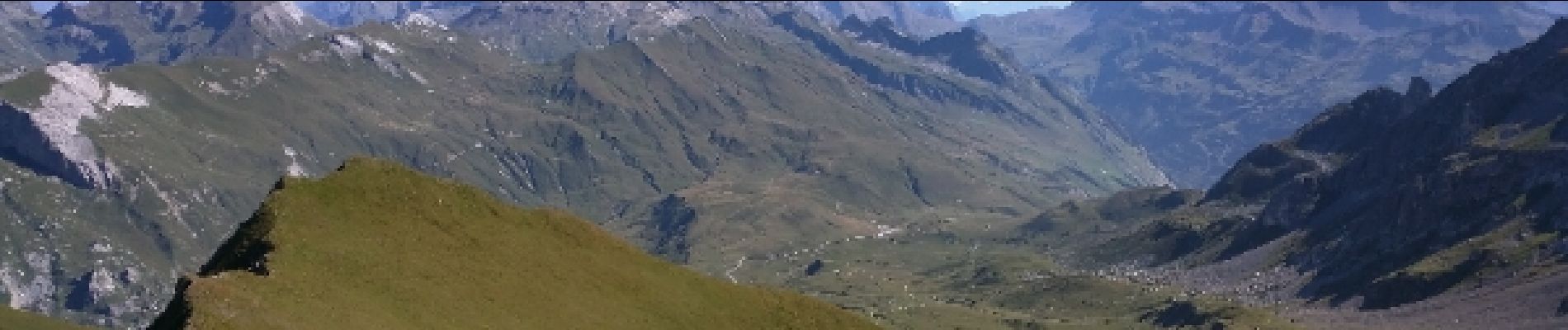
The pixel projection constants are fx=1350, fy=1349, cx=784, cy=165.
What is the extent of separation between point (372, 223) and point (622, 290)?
29146 millimetres

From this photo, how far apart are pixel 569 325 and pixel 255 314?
3436cm

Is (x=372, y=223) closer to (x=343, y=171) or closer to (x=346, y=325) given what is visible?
(x=343, y=171)

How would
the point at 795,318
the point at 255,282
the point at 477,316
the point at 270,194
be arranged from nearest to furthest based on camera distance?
the point at 255,282 → the point at 477,316 → the point at 270,194 → the point at 795,318

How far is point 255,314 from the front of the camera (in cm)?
11144

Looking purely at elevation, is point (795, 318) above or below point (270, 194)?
below

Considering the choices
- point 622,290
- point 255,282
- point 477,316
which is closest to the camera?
point 255,282

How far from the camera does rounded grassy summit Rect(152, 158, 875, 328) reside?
119 metres

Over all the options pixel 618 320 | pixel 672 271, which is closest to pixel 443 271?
pixel 618 320

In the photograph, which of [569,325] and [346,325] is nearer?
[346,325]

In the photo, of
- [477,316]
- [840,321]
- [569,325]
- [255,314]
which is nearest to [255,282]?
[255,314]

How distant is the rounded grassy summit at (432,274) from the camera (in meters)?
119

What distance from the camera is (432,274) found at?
443 feet

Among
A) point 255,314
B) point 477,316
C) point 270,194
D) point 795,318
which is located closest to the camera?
point 255,314

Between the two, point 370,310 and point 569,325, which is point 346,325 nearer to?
point 370,310
